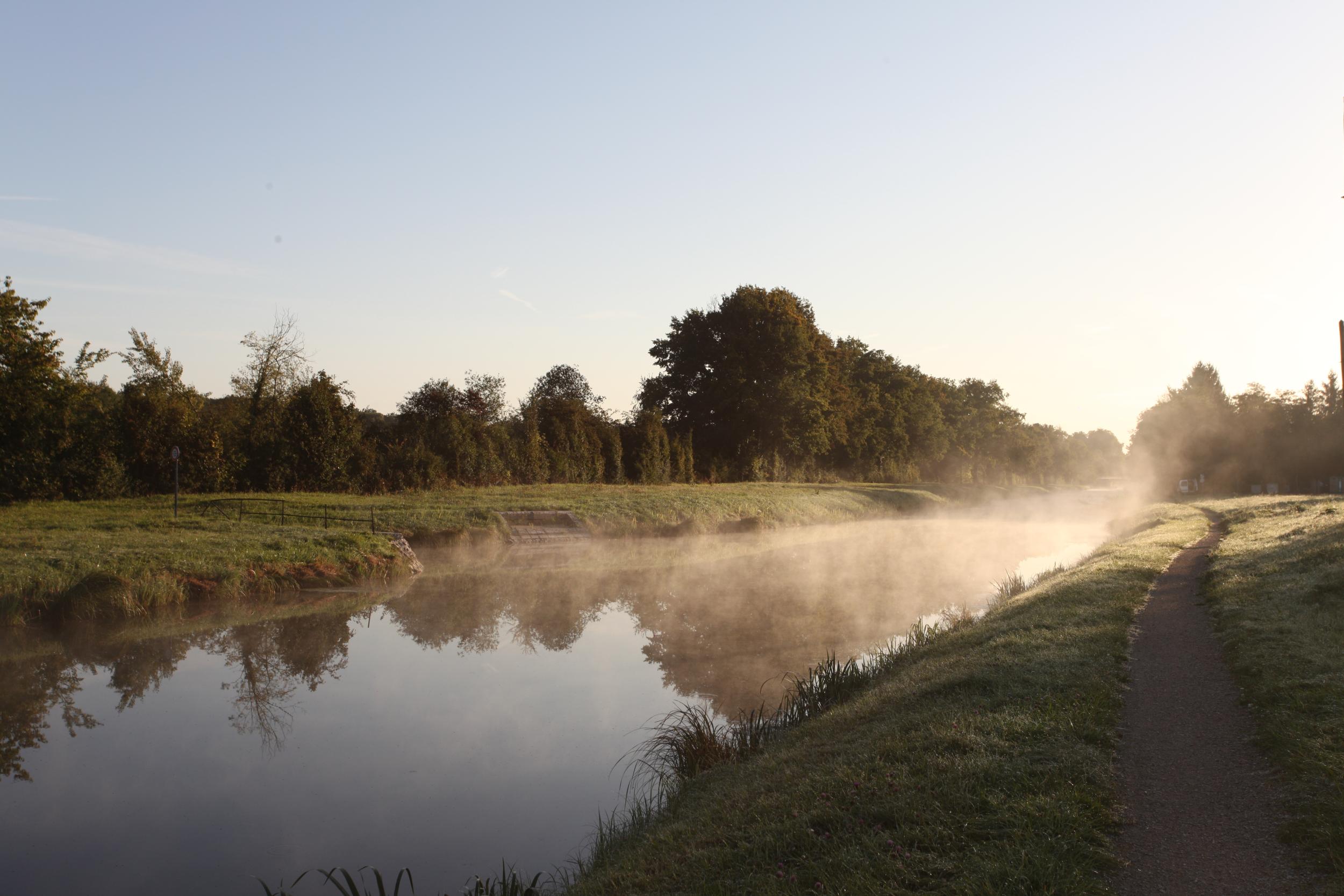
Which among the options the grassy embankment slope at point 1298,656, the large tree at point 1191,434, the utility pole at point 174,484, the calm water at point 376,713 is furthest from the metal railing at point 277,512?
the large tree at point 1191,434

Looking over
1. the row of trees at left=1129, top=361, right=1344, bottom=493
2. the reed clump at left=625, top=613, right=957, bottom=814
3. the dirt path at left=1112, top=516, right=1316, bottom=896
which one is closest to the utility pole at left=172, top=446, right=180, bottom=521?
the reed clump at left=625, top=613, right=957, bottom=814

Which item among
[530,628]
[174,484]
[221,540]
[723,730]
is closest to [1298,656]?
[723,730]

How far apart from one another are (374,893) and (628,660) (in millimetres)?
7203

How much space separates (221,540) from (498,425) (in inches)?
740

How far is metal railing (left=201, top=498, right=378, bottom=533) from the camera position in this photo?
855 inches

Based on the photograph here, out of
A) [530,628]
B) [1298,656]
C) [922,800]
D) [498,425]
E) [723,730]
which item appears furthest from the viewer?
[498,425]

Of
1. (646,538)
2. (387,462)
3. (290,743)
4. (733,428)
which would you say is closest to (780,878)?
(290,743)

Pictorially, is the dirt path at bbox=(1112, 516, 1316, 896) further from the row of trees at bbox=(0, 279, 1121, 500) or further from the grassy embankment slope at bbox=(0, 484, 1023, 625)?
the row of trees at bbox=(0, 279, 1121, 500)

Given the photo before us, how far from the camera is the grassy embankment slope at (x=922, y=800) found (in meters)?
4.43

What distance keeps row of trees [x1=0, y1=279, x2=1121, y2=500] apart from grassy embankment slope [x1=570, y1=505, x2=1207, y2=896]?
81.7 feet

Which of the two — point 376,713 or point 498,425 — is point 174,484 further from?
point 376,713

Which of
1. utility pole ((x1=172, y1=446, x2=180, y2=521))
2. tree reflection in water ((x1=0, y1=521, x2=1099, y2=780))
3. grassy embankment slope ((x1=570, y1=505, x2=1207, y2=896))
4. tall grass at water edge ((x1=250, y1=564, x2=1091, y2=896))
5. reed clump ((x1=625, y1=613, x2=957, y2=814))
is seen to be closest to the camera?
grassy embankment slope ((x1=570, y1=505, x2=1207, y2=896))

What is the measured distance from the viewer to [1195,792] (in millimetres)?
5172

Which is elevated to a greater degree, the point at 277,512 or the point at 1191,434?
the point at 1191,434
